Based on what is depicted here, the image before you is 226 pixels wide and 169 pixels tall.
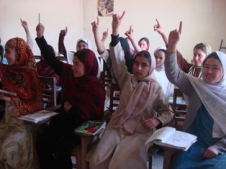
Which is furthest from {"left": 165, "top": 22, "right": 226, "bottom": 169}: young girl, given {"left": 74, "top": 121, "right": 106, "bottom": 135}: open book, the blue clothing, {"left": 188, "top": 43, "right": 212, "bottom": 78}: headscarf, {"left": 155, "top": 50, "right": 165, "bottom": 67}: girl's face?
{"left": 155, "top": 50, "right": 165, "bottom": 67}: girl's face

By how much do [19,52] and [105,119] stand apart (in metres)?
0.85

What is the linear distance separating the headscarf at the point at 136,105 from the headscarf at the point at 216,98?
0.99 ft

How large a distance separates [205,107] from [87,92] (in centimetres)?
84

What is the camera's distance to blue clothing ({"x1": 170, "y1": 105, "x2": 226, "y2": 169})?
1.31m

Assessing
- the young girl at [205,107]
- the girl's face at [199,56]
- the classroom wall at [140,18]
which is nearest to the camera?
the young girl at [205,107]

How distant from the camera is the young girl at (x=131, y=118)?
1499mm

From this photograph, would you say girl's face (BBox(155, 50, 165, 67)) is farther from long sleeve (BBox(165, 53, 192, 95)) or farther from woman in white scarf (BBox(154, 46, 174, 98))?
long sleeve (BBox(165, 53, 192, 95))

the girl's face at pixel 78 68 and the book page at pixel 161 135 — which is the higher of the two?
the girl's face at pixel 78 68

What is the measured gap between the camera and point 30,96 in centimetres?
186

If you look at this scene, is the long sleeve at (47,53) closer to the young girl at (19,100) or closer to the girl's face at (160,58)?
the young girl at (19,100)

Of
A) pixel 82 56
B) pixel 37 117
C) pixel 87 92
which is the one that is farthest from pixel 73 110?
pixel 82 56

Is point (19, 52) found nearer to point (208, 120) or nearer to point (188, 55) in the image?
point (208, 120)

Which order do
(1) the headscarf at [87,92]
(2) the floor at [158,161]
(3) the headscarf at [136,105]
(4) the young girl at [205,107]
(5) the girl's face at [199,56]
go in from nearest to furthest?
1. (4) the young girl at [205,107]
2. (3) the headscarf at [136,105]
3. (1) the headscarf at [87,92]
4. (2) the floor at [158,161]
5. (5) the girl's face at [199,56]

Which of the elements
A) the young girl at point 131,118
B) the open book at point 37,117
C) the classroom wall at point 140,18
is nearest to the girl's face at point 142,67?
the young girl at point 131,118
